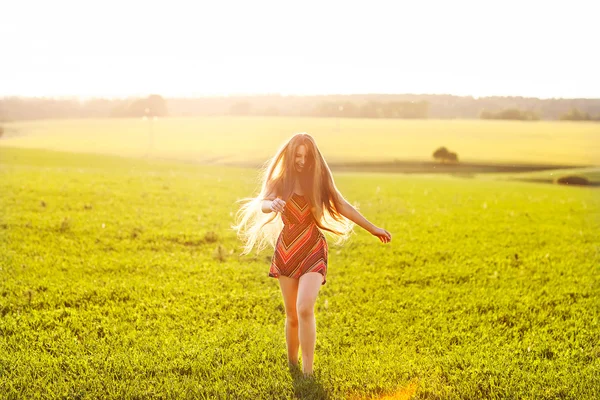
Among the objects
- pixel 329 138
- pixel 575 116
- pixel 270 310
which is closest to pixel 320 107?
pixel 329 138

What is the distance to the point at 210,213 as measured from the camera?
16797 millimetres

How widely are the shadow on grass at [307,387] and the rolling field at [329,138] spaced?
40351mm

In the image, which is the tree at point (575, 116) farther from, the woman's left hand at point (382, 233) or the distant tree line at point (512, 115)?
the woman's left hand at point (382, 233)

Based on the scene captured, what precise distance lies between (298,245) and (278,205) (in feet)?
1.80

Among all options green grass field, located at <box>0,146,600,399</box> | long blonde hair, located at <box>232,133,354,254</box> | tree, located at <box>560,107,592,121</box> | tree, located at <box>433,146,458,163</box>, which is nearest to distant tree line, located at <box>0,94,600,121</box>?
tree, located at <box>560,107,592,121</box>

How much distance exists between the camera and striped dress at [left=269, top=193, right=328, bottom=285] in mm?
6008

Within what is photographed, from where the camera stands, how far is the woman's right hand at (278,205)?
572cm

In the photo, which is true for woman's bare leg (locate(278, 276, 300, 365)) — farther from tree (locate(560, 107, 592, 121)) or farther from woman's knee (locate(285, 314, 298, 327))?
tree (locate(560, 107, 592, 121))

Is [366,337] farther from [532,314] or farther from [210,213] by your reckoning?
[210,213]

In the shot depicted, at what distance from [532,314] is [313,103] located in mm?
73844

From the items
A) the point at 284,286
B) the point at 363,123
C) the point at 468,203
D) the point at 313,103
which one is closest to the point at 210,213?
the point at 468,203

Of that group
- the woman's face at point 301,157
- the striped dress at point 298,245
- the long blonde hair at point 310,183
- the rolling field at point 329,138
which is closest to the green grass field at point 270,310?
the striped dress at point 298,245

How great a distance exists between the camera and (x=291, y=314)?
626cm

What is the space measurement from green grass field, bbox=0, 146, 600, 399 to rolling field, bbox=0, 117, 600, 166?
107 ft
